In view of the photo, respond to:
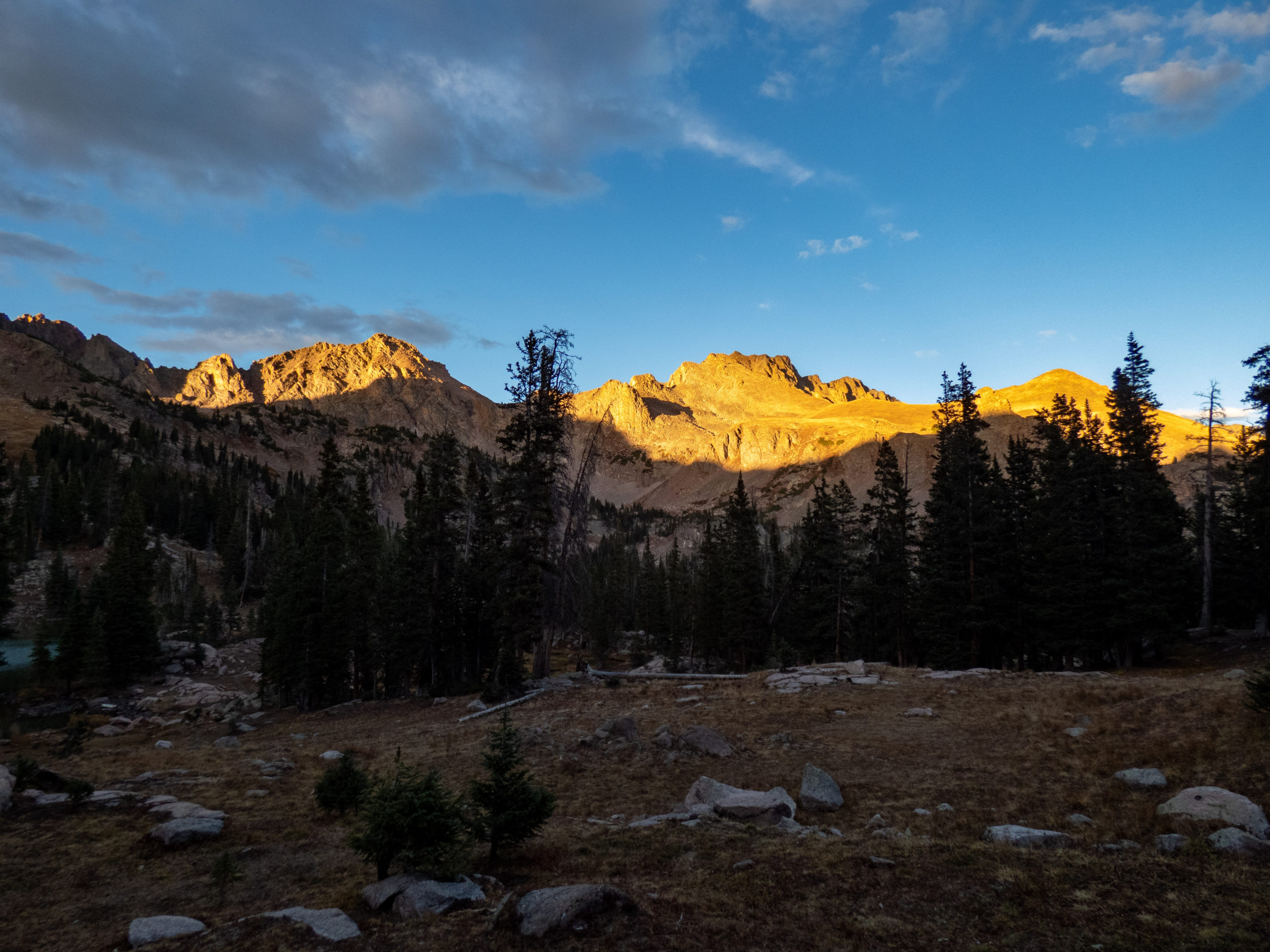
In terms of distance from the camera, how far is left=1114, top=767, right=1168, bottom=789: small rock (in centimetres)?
1154

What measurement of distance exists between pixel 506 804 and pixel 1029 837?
26.2 ft

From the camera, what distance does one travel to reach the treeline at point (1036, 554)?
107ft

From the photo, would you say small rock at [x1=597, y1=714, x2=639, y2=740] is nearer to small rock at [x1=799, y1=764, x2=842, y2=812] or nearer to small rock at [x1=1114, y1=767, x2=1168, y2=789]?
small rock at [x1=799, y1=764, x2=842, y2=812]

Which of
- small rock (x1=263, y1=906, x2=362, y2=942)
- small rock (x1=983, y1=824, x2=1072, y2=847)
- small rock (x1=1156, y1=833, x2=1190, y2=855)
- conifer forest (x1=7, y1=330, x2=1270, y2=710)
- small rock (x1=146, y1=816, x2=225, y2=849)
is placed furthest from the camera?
conifer forest (x1=7, y1=330, x2=1270, y2=710)

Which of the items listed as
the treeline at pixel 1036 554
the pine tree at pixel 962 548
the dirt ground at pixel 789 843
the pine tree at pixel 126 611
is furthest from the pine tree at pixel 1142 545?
the pine tree at pixel 126 611

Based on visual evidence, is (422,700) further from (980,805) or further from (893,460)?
(893,460)

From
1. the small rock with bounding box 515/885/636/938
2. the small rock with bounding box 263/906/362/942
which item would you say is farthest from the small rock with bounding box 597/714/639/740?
the small rock with bounding box 263/906/362/942

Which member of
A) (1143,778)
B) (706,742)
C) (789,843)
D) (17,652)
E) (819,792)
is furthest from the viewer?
(17,652)

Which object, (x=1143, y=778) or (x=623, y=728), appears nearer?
(x=1143, y=778)

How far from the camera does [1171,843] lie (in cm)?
862

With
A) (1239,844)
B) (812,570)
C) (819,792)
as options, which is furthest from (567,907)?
(812,570)

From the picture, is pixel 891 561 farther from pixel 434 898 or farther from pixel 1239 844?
pixel 434 898

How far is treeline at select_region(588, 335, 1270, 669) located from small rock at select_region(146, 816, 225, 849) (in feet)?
115

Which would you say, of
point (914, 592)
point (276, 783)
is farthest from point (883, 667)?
point (276, 783)
